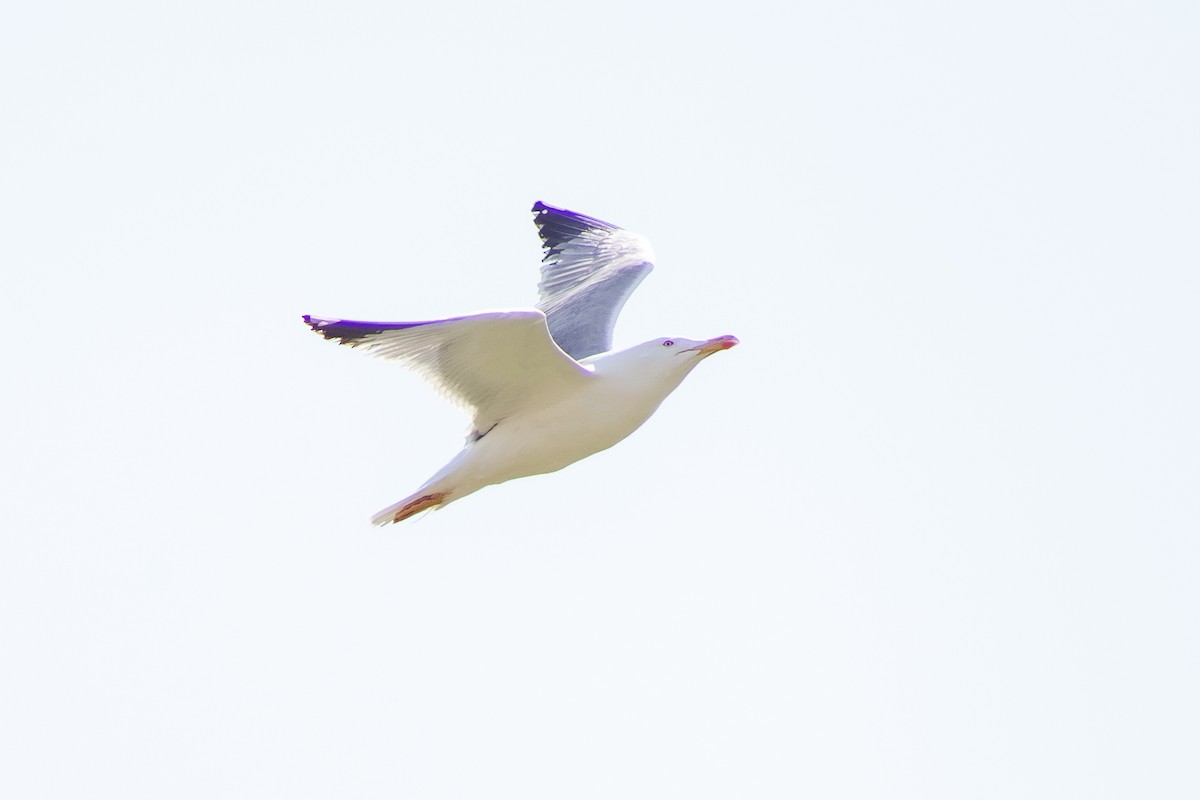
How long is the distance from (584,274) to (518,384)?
3554mm

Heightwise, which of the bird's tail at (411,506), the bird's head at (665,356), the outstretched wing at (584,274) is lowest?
the bird's tail at (411,506)

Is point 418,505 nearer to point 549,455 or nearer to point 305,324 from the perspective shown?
point 549,455

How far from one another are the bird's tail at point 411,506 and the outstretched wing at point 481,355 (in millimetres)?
542

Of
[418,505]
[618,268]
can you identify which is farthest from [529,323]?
[618,268]

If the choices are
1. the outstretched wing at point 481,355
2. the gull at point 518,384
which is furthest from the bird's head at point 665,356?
the outstretched wing at point 481,355

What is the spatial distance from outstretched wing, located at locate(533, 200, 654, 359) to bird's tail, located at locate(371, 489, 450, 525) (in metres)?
1.92

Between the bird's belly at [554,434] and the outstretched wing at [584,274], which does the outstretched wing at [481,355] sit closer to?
the bird's belly at [554,434]

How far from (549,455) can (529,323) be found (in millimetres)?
1332

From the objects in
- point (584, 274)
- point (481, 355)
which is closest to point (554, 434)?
point (481, 355)

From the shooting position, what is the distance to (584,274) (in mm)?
14406

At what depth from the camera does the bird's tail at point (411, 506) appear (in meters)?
11.4

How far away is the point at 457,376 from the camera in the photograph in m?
11.0

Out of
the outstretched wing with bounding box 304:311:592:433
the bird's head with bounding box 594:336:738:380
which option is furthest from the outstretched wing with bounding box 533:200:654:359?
the outstretched wing with bounding box 304:311:592:433

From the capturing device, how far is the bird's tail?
11.4m
